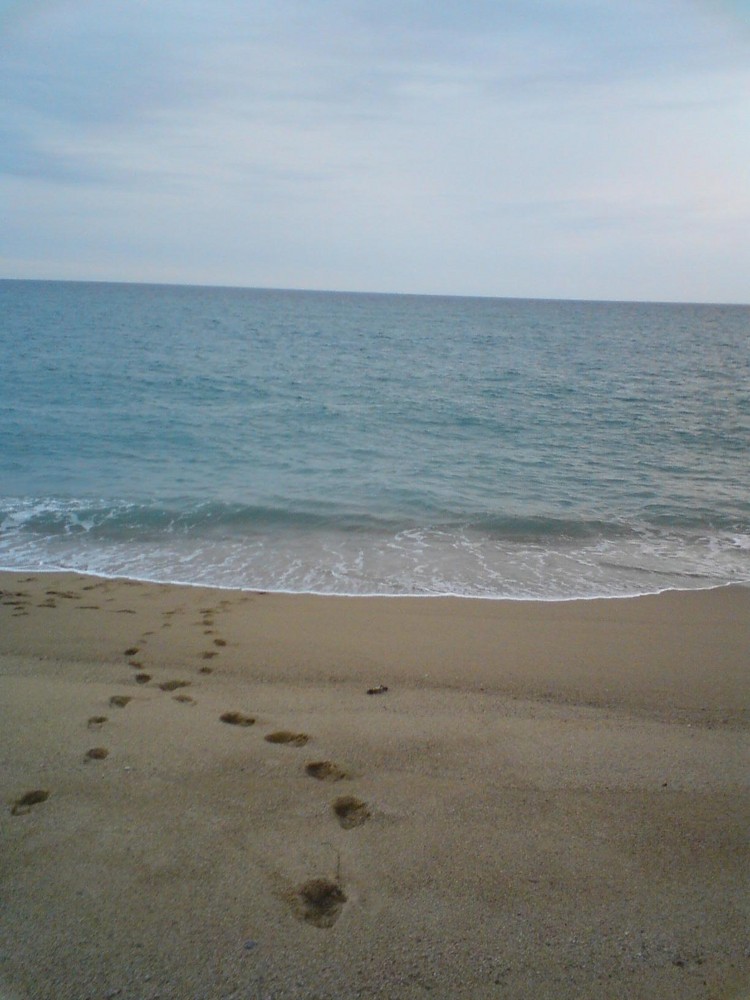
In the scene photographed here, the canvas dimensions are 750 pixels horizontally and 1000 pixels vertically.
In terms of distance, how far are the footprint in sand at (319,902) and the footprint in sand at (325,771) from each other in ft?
2.34

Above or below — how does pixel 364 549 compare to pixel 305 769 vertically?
below

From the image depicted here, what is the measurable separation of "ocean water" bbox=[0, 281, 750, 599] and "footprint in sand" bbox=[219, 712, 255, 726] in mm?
3190

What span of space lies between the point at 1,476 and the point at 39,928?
A: 11.1 meters

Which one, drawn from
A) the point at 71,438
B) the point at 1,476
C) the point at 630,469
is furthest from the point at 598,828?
the point at 71,438

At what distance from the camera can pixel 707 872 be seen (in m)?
2.86

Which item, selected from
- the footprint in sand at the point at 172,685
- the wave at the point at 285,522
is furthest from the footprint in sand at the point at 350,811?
the wave at the point at 285,522

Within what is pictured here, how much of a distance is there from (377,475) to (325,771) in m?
9.31

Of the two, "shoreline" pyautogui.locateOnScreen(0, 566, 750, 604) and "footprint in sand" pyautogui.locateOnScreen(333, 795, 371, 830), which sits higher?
"footprint in sand" pyautogui.locateOnScreen(333, 795, 371, 830)

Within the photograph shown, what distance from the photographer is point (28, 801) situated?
126 inches

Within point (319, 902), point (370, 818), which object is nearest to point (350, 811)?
point (370, 818)

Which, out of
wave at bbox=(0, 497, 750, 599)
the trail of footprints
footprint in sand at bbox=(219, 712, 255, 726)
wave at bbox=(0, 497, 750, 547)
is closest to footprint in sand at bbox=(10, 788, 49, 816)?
the trail of footprints

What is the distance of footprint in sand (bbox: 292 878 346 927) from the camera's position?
2.57m

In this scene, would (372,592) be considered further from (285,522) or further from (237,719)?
(237,719)

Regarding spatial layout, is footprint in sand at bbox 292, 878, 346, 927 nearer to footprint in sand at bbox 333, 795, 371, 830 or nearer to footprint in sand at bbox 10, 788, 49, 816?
footprint in sand at bbox 333, 795, 371, 830
